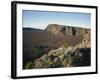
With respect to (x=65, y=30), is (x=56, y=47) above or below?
below

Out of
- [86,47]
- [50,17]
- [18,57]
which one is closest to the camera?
[18,57]

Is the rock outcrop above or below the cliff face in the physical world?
below

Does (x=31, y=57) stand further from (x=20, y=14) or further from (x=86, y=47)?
(x=86, y=47)

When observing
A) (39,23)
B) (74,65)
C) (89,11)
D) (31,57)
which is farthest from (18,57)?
(89,11)

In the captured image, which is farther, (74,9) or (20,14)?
(74,9)

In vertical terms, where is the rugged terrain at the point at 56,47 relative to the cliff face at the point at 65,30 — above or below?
below
